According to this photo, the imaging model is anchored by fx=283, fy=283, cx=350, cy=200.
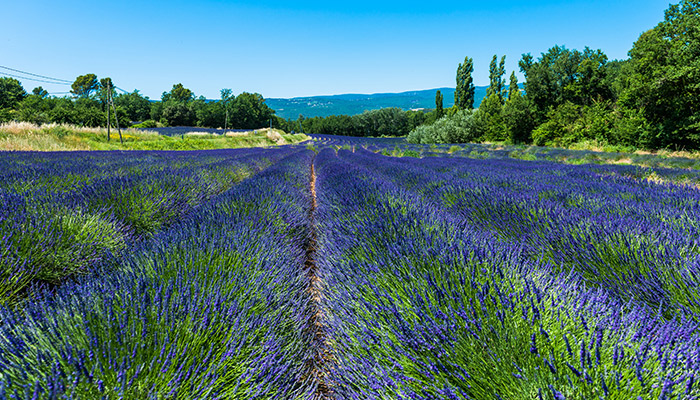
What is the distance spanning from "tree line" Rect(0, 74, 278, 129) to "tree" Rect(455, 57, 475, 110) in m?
35.1

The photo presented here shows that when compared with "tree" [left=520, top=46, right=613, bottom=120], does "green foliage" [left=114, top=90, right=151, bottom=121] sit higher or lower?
higher

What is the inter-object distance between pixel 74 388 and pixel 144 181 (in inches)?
135

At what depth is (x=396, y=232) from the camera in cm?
190

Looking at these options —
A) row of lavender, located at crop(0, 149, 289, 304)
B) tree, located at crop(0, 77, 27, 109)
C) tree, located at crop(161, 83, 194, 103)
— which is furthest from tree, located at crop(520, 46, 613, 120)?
tree, located at crop(161, 83, 194, 103)

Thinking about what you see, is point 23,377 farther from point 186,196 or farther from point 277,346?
point 186,196

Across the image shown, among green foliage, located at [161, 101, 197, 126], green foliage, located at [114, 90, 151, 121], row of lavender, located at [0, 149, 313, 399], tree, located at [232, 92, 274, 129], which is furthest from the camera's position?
tree, located at [232, 92, 274, 129]

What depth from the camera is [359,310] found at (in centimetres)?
127

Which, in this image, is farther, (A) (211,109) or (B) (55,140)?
(A) (211,109)

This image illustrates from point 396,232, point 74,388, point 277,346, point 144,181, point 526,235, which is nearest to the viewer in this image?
point 74,388

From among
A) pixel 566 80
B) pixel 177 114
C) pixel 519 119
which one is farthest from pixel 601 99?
pixel 177 114

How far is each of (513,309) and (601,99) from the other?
33.6 m

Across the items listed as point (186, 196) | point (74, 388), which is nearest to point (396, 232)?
point (74, 388)

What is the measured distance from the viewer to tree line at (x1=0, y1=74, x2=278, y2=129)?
3922 centimetres

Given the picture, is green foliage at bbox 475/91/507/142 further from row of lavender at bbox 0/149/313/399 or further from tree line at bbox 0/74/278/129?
row of lavender at bbox 0/149/313/399
